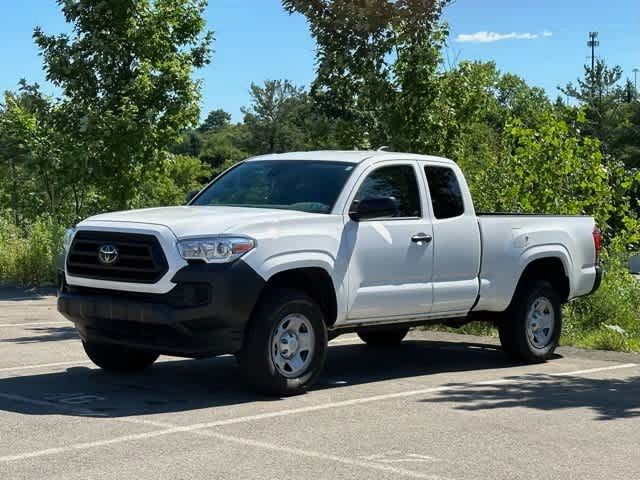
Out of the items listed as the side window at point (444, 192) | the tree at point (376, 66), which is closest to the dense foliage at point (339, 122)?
the tree at point (376, 66)

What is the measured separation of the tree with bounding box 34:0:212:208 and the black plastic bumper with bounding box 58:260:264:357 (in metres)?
12.1

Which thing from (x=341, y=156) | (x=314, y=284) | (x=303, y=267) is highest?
(x=341, y=156)

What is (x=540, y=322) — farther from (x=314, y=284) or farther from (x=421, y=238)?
(x=314, y=284)

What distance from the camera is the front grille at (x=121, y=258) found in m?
8.40

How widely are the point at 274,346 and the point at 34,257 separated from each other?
13158mm

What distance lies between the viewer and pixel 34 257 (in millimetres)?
20828

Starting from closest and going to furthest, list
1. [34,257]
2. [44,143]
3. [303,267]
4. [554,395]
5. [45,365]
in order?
[303,267]
[554,395]
[45,365]
[34,257]
[44,143]

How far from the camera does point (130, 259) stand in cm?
858

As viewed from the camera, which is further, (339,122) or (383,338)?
(339,122)

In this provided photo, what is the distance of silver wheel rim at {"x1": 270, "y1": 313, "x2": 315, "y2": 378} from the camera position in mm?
8727

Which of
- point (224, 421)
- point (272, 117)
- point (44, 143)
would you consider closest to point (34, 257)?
point (44, 143)

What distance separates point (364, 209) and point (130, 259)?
2.03 metres

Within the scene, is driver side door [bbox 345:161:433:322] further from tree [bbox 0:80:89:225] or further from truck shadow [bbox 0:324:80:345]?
tree [bbox 0:80:89:225]

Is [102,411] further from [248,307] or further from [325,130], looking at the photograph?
[325,130]
